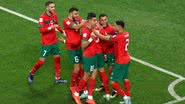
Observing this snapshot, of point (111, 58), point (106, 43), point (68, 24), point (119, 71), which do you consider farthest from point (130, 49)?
point (119, 71)

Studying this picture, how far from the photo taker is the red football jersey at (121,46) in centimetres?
1278

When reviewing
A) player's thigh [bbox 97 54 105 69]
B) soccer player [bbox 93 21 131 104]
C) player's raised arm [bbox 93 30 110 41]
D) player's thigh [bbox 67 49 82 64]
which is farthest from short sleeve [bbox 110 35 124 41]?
player's thigh [bbox 67 49 82 64]

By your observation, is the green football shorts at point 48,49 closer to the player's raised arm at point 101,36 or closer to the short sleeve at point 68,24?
the short sleeve at point 68,24

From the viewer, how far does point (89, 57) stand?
13.1 m

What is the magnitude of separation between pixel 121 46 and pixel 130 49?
4.31 meters

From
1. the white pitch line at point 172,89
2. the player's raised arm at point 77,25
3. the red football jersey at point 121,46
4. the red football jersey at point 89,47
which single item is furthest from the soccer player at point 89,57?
the white pitch line at point 172,89

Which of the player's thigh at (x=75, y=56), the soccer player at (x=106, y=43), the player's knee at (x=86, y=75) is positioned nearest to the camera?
the soccer player at (x=106, y=43)

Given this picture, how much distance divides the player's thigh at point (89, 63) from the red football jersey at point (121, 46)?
0.64 metres

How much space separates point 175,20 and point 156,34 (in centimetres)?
154

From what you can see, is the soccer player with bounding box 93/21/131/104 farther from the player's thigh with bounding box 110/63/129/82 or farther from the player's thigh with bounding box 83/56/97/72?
the player's thigh with bounding box 83/56/97/72

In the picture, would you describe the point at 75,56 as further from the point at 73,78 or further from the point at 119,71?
the point at 119,71

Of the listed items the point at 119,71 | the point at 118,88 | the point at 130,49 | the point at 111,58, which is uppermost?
the point at 111,58

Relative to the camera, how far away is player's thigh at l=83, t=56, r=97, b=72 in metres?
13.1

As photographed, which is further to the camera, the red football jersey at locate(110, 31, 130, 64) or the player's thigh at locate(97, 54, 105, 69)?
the player's thigh at locate(97, 54, 105, 69)
